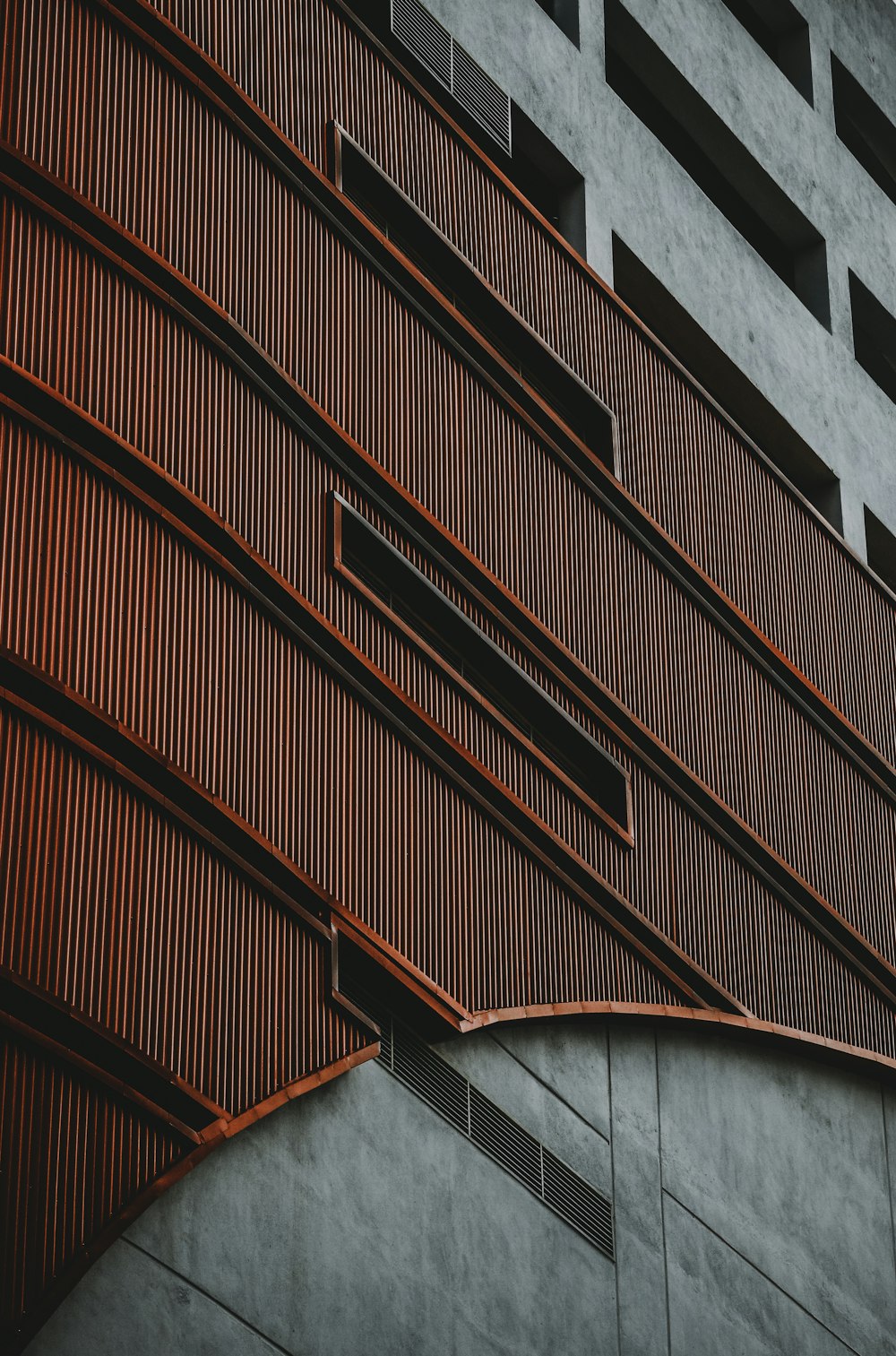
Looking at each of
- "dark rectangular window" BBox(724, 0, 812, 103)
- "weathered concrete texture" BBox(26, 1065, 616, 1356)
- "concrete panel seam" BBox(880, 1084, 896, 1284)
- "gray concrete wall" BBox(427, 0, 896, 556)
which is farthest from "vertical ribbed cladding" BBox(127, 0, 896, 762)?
"dark rectangular window" BBox(724, 0, 812, 103)

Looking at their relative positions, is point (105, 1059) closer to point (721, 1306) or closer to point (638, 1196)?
point (638, 1196)

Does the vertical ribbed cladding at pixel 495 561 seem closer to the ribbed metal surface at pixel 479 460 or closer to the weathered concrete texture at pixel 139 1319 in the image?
the ribbed metal surface at pixel 479 460

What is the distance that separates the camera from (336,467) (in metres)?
17.9

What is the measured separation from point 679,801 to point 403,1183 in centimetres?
585

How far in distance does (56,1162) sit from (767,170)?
18.9 metres

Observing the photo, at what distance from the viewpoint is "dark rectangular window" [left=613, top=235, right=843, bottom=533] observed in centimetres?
2464

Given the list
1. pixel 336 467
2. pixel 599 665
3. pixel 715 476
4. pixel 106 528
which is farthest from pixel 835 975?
pixel 106 528

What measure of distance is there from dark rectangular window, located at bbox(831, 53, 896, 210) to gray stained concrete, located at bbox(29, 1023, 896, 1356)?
16666mm

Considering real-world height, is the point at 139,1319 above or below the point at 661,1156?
below

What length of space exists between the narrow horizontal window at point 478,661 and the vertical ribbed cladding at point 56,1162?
5.54 m

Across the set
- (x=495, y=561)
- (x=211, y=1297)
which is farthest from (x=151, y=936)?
(x=495, y=561)

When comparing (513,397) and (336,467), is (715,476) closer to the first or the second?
(513,397)

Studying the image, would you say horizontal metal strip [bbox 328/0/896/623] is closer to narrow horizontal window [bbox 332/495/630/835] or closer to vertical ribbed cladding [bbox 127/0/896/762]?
vertical ribbed cladding [bbox 127/0/896/762]

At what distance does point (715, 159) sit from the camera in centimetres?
2738
